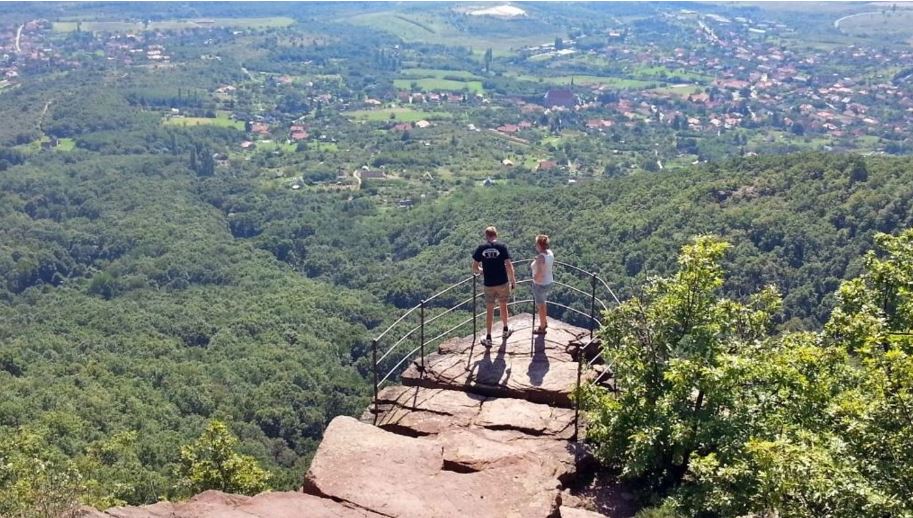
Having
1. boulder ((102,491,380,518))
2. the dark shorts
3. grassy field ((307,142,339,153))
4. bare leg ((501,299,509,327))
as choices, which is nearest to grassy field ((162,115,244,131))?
grassy field ((307,142,339,153))

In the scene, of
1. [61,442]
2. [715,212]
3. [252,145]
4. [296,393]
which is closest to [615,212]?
[715,212]

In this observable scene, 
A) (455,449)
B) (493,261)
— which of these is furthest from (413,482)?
(493,261)

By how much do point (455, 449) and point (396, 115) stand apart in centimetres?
16207

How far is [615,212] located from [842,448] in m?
65.6

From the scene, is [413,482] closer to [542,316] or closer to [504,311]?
[504,311]

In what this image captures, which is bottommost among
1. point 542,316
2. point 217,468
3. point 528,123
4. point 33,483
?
point 528,123

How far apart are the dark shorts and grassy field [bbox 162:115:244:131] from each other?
15318 cm

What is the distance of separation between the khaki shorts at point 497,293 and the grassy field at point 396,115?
15215cm

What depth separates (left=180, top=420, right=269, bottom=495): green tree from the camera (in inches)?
809

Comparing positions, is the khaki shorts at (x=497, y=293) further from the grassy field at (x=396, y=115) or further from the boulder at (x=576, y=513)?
the grassy field at (x=396, y=115)

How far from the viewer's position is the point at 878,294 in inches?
489

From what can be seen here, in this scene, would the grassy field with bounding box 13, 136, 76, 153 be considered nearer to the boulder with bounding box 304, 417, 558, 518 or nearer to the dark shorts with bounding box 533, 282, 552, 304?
the dark shorts with bounding box 533, 282, 552, 304

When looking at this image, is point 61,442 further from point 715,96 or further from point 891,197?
point 715,96

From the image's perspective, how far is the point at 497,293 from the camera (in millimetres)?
13164
